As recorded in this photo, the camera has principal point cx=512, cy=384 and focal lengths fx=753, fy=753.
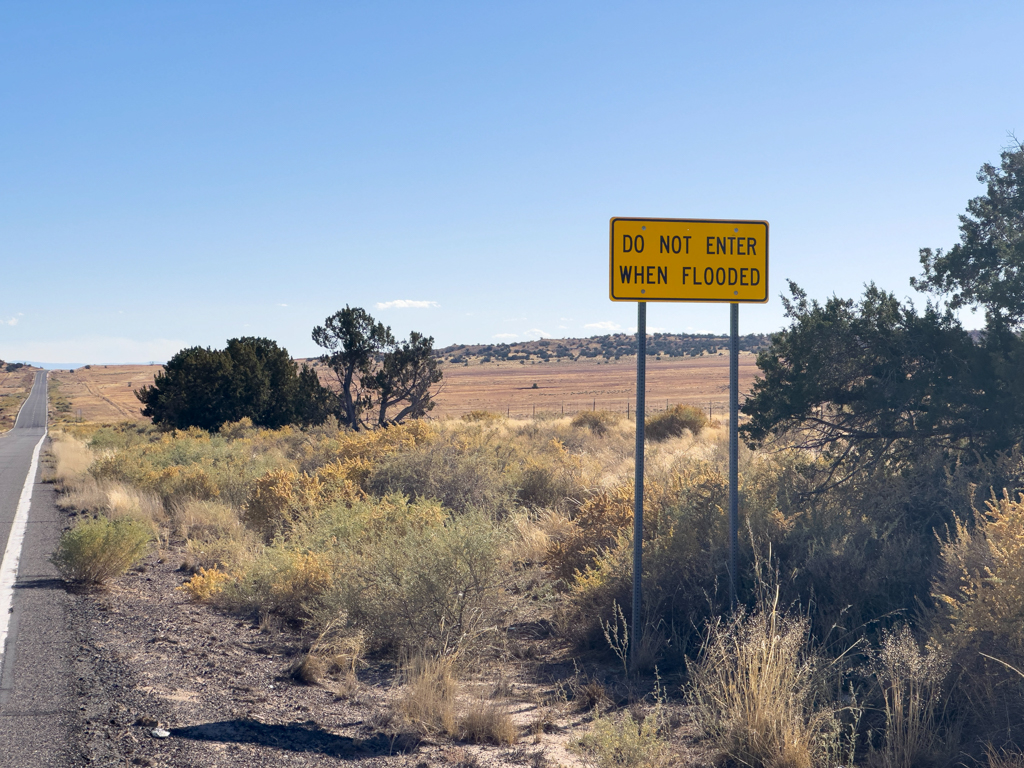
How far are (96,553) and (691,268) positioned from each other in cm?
696

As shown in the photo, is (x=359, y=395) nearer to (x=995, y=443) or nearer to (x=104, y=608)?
(x=104, y=608)

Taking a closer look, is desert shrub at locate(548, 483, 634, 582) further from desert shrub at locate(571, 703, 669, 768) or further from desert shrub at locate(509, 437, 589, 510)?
desert shrub at locate(571, 703, 669, 768)

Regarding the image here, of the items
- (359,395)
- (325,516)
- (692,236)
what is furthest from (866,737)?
(359,395)

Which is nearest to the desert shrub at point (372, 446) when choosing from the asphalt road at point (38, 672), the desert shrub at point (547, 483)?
the desert shrub at point (547, 483)

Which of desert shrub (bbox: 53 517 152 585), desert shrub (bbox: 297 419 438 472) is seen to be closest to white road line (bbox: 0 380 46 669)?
desert shrub (bbox: 53 517 152 585)

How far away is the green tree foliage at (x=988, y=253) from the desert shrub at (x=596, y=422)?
16.2m

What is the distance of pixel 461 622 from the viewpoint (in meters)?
5.93

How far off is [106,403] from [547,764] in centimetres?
10207

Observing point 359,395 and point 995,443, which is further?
point 359,395

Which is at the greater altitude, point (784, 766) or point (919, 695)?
point (919, 695)

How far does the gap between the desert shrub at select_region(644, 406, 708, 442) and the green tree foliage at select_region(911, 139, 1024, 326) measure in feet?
48.1

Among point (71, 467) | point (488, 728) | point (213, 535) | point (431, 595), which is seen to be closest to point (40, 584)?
point (213, 535)

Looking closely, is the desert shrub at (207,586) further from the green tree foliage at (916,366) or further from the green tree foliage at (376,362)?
the green tree foliage at (376,362)

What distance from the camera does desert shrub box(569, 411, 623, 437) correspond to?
2541 centimetres
